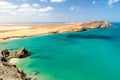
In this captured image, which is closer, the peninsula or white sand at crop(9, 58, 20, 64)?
white sand at crop(9, 58, 20, 64)

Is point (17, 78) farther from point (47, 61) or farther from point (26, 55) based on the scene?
point (26, 55)

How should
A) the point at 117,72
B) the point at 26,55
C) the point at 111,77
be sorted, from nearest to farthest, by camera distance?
the point at 111,77
the point at 117,72
the point at 26,55

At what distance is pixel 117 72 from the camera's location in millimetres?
35406

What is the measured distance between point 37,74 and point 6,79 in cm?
857

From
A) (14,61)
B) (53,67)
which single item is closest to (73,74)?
(53,67)

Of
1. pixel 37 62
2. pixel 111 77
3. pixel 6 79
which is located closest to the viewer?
pixel 6 79

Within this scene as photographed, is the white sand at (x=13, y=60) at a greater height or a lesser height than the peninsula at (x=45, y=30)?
lesser

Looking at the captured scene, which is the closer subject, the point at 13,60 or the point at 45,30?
the point at 13,60

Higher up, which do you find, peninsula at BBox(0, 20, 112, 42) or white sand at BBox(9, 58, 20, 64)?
peninsula at BBox(0, 20, 112, 42)

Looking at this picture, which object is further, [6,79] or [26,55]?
[26,55]

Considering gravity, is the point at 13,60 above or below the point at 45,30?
below

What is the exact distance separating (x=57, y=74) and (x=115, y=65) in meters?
13.4

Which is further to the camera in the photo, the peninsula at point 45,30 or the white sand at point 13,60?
the peninsula at point 45,30

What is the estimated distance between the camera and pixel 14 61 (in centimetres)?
4259
